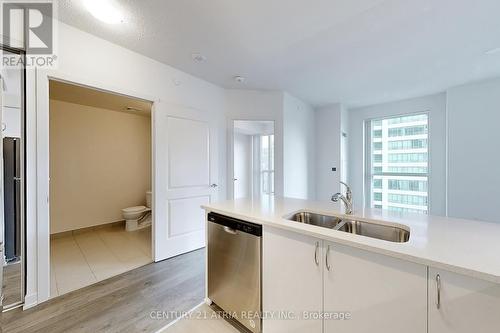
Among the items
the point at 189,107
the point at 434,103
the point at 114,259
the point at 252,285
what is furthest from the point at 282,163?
the point at 434,103

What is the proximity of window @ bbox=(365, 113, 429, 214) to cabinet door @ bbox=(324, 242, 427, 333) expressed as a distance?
3801 mm

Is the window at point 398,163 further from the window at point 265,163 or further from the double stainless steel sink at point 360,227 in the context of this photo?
the double stainless steel sink at point 360,227

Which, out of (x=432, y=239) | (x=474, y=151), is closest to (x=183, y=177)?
(x=432, y=239)

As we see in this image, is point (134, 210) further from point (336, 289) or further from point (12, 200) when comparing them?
point (336, 289)

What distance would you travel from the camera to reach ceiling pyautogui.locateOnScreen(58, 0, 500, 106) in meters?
1.77

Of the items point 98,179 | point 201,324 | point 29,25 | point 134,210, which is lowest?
point 201,324

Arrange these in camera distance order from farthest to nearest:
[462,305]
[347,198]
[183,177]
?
[183,177] < [347,198] < [462,305]

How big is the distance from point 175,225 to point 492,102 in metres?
5.01

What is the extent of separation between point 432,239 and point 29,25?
128 inches

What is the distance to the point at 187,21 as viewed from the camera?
194 centimetres

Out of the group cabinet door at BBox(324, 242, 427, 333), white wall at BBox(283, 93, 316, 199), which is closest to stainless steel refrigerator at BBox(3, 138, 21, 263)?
cabinet door at BBox(324, 242, 427, 333)

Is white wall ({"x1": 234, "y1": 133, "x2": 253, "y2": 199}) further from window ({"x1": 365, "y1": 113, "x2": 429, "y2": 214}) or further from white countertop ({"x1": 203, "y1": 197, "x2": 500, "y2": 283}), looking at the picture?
white countertop ({"x1": 203, "y1": 197, "x2": 500, "y2": 283})

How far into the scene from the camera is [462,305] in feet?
2.68

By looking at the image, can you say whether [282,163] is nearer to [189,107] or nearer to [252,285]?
[189,107]
